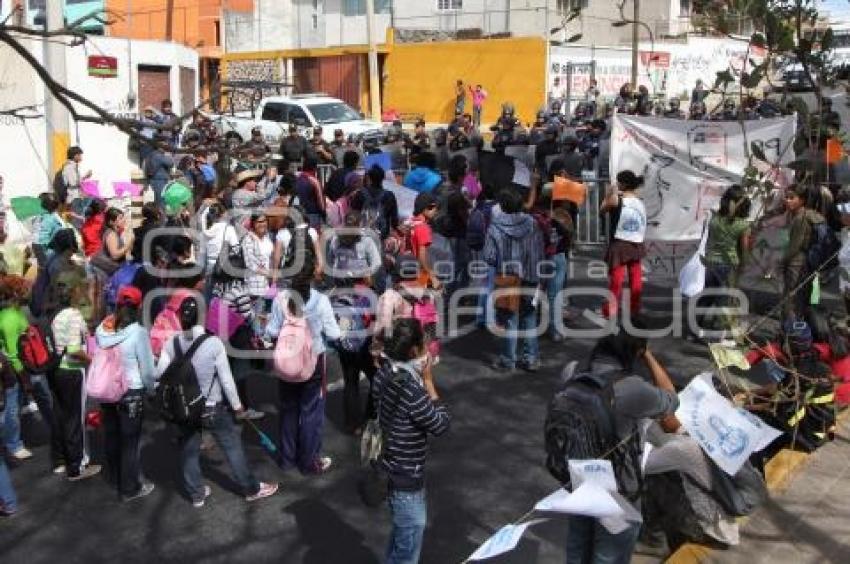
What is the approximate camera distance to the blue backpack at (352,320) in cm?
689

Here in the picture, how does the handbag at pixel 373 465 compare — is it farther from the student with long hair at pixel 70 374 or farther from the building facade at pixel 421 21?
the building facade at pixel 421 21

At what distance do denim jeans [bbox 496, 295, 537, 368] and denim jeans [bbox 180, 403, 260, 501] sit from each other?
305 centimetres

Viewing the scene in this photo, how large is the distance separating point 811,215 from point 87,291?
5.92m

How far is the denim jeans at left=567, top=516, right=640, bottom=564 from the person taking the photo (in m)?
4.33

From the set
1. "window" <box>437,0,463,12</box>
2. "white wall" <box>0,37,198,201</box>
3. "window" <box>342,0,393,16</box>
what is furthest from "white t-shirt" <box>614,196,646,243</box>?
"window" <box>342,0,393,16</box>

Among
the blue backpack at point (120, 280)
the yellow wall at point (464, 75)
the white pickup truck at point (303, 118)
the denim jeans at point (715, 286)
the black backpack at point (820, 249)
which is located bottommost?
the denim jeans at point (715, 286)

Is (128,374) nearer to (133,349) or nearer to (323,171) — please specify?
(133,349)

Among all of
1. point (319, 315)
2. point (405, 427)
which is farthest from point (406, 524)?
point (319, 315)

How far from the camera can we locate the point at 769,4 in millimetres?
4664

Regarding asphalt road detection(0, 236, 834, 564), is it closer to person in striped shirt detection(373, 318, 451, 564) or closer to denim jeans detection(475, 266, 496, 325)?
person in striped shirt detection(373, 318, 451, 564)

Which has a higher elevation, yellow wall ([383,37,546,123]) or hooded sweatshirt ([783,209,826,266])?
yellow wall ([383,37,546,123])

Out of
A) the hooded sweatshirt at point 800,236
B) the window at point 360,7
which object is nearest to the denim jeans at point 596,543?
the hooded sweatshirt at point 800,236

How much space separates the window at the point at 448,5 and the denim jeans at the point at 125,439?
35209 mm

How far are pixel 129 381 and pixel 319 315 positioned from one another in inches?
52.0
